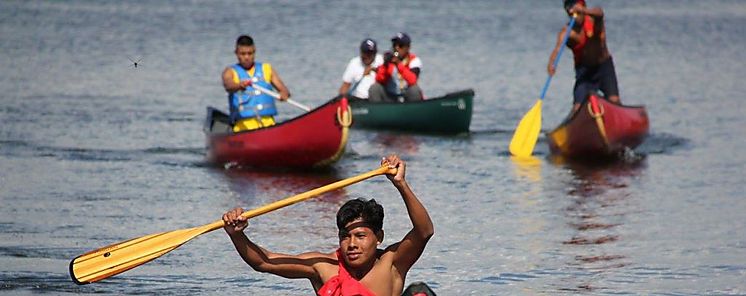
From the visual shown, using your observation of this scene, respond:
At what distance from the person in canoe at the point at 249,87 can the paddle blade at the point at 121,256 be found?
23.6 ft

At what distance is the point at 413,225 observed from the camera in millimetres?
8203

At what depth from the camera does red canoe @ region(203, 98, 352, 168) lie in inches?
655

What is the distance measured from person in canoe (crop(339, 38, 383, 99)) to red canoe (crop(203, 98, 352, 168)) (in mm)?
3375

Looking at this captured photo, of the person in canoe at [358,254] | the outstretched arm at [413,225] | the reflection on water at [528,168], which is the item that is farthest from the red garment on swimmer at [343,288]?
the reflection on water at [528,168]

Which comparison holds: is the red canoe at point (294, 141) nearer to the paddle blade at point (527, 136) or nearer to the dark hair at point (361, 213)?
the paddle blade at point (527, 136)

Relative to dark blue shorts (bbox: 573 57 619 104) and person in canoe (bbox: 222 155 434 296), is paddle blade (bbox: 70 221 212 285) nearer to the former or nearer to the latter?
person in canoe (bbox: 222 155 434 296)

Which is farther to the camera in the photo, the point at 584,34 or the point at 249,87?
the point at 584,34

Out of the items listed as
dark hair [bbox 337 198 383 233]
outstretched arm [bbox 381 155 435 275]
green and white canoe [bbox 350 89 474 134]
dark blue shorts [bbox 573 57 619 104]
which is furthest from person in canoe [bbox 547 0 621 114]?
dark hair [bbox 337 198 383 233]

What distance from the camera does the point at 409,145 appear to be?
792 inches

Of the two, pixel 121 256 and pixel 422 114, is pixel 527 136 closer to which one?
pixel 422 114

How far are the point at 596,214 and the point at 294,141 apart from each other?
3525 mm

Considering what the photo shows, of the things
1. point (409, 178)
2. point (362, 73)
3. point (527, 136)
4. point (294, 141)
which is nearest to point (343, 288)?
point (294, 141)

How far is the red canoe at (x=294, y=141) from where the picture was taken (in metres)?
16.6

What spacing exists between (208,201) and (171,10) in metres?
34.2
